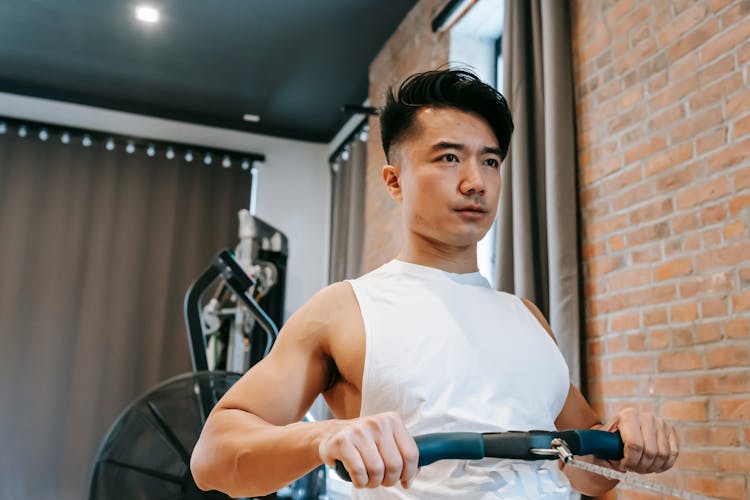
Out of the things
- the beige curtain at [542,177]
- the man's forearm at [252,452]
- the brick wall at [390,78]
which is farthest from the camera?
the brick wall at [390,78]

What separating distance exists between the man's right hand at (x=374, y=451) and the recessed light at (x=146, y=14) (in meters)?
3.57

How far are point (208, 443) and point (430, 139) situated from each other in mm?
543

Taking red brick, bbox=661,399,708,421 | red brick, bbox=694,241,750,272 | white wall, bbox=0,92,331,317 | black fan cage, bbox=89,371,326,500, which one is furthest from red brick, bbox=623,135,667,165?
white wall, bbox=0,92,331,317

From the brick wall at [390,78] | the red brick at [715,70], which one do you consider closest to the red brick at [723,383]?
the red brick at [715,70]

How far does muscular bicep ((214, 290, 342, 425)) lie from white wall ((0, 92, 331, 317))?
4043mm

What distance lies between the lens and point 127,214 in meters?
4.77

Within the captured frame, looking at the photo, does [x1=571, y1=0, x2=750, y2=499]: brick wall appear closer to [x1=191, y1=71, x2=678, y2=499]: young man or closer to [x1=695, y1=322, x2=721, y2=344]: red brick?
[x1=695, y1=322, x2=721, y2=344]: red brick

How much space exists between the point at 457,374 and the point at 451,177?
300 millimetres

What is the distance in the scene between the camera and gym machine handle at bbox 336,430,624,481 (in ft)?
2.42

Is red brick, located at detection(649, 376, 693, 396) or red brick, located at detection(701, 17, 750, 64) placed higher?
red brick, located at detection(701, 17, 750, 64)

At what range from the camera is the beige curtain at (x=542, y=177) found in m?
2.10

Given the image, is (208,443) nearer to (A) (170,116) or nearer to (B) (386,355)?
(B) (386,355)

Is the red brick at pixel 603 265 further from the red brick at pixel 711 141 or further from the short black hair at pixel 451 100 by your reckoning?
the short black hair at pixel 451 100

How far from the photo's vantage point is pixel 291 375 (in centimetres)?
93
